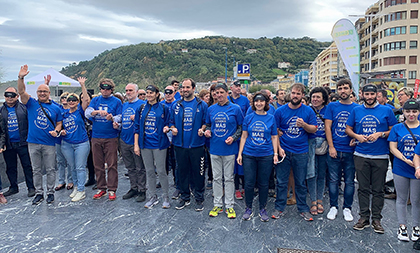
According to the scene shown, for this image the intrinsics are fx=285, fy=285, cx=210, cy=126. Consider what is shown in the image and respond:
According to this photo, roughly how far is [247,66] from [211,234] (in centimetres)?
1945

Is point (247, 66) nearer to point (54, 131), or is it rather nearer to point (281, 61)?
point (54, 131)

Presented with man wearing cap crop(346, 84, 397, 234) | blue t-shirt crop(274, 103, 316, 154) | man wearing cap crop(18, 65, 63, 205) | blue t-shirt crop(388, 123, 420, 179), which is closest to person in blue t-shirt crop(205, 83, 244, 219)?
blue t-shirt crop(274, 103, 316, 154)

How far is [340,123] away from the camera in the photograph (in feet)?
13.4

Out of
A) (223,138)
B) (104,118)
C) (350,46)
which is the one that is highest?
(350,46)

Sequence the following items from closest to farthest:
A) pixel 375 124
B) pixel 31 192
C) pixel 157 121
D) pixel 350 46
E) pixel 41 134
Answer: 1. pixel 375 124
2. pixel 157 121
3. pixel 41 134
4. pixel 31 192
5. pixel 350 46

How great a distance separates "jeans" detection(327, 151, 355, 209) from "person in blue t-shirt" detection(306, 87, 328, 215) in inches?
6.2

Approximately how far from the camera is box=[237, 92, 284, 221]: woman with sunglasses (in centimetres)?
401

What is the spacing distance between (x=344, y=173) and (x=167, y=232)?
8.82ft

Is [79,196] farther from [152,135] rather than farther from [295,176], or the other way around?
[295,176]

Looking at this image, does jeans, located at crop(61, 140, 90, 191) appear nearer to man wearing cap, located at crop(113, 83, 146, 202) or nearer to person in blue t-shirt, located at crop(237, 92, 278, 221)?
man wearing cap, located at crop(113, 83, 146, 202)

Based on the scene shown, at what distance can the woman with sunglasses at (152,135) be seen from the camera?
4617 millimetres

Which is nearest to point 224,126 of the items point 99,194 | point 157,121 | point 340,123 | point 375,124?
point 157,121

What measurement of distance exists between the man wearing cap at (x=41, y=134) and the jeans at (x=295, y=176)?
12.6 ft

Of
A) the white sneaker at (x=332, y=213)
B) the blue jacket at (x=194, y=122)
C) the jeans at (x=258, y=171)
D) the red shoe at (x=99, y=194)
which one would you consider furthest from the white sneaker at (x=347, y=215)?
the red shoe at (x=99, y=194)
